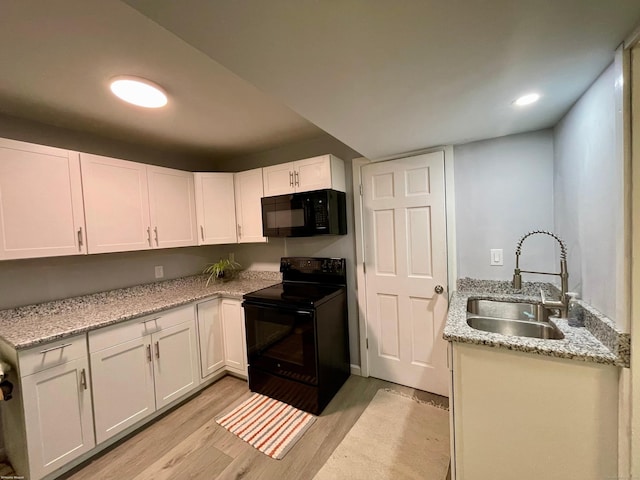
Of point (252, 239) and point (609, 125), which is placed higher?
point (609, 125)

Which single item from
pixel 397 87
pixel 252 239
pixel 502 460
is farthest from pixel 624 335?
pixel 252 239

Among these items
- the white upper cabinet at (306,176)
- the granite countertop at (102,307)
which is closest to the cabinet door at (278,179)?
the white upper cabinet at (306,176)

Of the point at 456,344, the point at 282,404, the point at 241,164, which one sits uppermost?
the point at 241,164

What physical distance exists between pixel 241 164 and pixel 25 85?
181cm

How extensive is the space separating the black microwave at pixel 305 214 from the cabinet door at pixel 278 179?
103 mm

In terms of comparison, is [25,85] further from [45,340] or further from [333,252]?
[333,252]

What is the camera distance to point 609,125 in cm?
107

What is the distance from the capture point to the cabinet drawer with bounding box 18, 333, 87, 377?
55.2 inches

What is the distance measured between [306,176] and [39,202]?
1.91 meters

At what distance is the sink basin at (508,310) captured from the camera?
167 cm

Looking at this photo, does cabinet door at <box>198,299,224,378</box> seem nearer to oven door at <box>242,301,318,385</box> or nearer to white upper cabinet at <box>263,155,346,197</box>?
oven door at <box>242,301,318,385</box>

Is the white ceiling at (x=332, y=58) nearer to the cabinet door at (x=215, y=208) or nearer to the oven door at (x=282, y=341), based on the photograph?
the cabinet door at (x=215, y=208)

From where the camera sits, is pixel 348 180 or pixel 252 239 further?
pixel 252 239

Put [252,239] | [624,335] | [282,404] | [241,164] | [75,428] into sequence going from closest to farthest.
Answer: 1. [624,335]
2. [75,428]
3. [282,404]
4. [252,239]
5. [241,164]
